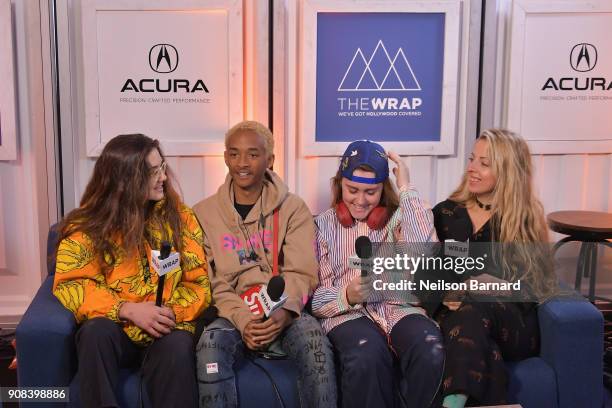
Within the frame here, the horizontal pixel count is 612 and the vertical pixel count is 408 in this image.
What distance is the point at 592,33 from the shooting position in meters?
3.86

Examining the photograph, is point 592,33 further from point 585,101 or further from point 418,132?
point 418,132

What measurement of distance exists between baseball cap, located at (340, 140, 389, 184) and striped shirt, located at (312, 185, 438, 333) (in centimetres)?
15

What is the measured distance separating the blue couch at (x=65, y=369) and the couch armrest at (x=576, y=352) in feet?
3.30

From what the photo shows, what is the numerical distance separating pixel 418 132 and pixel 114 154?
5.81 ft

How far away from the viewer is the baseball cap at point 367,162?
9.50 ft

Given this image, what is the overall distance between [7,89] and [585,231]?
305cm

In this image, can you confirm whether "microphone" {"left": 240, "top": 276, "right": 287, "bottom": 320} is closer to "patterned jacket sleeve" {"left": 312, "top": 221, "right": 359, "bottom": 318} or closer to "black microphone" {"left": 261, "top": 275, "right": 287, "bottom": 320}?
"black microphone" {"left": 261, "top": 275, "right": 287, "bottom": 320}

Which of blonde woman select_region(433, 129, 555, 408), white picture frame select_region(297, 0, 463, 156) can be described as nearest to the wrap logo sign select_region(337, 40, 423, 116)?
white picture frame select_region(297, 0, 463, 156)

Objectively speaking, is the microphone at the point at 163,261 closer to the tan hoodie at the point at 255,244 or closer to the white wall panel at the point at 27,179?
the tan hoodie at the point at 255,244

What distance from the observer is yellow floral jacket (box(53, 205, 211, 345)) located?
2609mm

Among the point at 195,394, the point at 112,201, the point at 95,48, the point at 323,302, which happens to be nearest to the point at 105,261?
the point at 112,201

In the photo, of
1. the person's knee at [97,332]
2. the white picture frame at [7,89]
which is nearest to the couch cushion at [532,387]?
the person's knee at [97,332]

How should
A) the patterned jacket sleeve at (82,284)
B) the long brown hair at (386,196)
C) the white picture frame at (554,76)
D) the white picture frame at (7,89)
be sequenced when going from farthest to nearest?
1. the white picture frame at (554,76)
2. the white picture frame at (7,89)
3. the long brown hair at (386,196)
4. the patterned jacket sleeve at (82,284)

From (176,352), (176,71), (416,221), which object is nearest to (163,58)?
(176,71)
